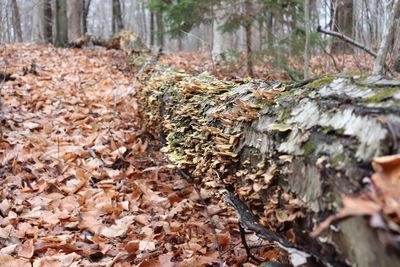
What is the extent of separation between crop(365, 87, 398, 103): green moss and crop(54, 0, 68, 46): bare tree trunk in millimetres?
11142

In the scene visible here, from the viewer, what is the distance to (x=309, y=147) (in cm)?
142

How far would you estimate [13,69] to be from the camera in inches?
284

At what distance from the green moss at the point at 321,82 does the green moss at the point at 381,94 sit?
310 mm

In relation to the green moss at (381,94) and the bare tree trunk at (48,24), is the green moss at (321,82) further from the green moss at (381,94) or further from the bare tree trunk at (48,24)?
the bare tree trunk at (48,24)

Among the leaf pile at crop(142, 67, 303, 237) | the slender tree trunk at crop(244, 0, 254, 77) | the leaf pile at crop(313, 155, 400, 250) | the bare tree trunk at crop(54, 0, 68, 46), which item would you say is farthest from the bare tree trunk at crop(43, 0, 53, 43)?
the leaf pile at crop(313, 155, 400, 250)

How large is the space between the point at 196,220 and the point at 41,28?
11563mm

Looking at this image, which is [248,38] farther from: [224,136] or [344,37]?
[224,136]

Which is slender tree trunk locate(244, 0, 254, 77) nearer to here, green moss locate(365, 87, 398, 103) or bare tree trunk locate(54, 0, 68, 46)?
green moss locate(365, 87, 398, 103)

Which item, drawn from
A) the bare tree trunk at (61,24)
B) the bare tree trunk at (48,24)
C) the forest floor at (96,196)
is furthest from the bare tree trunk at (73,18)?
the forest floor at (96,196)

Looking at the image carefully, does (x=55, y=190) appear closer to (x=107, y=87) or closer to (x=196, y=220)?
(x=196, y=220)

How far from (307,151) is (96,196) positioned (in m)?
2.23

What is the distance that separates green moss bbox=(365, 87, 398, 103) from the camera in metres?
1.32

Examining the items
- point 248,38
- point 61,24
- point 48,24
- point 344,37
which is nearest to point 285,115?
point 344,37

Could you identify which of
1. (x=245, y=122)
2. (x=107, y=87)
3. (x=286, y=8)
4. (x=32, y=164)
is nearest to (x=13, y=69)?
(x=107, y=87)
